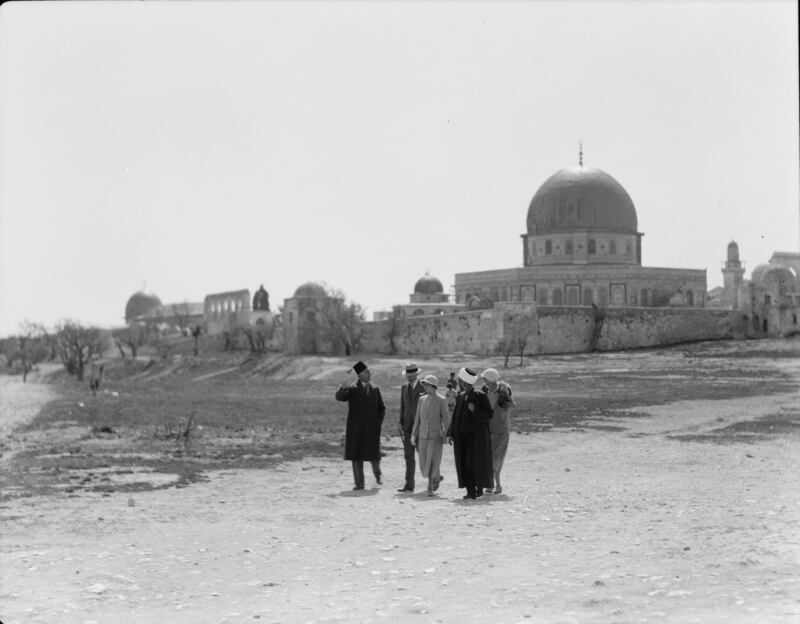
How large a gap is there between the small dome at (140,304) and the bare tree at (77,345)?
27908mm

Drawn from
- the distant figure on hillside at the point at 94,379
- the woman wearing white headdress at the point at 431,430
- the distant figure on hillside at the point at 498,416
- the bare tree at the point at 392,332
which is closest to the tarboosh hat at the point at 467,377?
the distant figure on hillside at the point at 498,416

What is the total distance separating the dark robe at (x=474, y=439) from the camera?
504 inches

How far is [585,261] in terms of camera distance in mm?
70062

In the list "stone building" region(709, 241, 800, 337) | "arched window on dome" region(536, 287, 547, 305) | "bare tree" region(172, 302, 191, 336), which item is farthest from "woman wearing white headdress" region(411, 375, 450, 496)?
"bare tree" region(172, 302, 191, 336)

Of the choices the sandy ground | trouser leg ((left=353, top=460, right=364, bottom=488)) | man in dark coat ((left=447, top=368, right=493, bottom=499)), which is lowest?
the sandy ground

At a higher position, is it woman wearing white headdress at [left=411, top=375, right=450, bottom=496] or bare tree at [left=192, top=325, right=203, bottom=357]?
bare tree at [left=192, top=325, right=203, bottom=357]

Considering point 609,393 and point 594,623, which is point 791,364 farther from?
point 594,623

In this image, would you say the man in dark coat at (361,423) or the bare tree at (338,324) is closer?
the man in dark coat at (361,423)

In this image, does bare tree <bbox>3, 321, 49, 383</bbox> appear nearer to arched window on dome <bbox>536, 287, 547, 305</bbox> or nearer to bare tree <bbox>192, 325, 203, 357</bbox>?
bare tree <bbox>192, 325, 203, 357</bbox>

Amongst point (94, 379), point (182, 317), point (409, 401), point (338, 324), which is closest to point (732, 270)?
point (338, 324)

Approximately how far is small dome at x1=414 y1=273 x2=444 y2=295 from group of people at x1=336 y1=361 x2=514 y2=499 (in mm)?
68504

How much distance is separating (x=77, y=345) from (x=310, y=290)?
16.2m

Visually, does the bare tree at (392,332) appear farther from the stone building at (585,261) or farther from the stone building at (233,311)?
the stone building at (233,311)

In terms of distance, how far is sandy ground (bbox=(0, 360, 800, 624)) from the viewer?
24.8 ft
